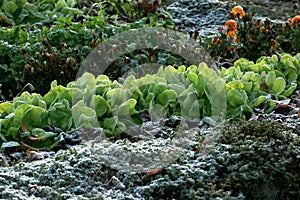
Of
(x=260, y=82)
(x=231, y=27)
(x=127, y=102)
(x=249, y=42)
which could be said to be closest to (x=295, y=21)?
(x=249, y=42)

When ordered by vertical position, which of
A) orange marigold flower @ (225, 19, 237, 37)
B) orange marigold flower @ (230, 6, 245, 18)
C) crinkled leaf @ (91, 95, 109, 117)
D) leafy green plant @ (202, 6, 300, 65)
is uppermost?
orange marigold flower @ (230, 6, 245, 18)

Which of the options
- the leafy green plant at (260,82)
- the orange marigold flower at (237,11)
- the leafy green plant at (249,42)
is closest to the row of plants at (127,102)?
the leafy green plant at (260,82)

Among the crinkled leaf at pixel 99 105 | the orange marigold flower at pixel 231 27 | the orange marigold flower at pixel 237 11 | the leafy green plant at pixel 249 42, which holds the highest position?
the orange marigold flower at pixel 237 11

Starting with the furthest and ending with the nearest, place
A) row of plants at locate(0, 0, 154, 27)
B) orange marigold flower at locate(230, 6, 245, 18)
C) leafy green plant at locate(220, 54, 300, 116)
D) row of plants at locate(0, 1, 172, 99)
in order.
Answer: row of plants at locate(0, 0, 154, 27)
orange marigold flower at locate(230, 6, 245, 18)
row of plants at locate(0, 1, 172, 99)
leafy green plant at locate(220, 54, 300, 116)

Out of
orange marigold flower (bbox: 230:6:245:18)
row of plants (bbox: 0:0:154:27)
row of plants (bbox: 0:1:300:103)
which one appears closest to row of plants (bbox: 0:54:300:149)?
row of plants (bbox: 0:1:300:103)

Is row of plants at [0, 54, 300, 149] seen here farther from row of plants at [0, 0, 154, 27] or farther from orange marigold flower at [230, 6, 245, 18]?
row of plants at [0, 0, 154, 27]

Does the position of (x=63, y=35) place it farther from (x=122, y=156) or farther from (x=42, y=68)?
(x=122, y=156)

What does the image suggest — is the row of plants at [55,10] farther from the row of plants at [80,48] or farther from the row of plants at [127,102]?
the row of plants at [127,102]

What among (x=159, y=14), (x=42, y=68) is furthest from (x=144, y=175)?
(x=159, y=14)
